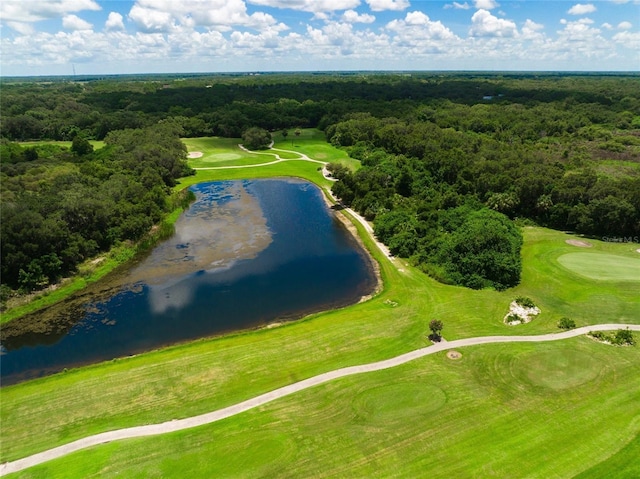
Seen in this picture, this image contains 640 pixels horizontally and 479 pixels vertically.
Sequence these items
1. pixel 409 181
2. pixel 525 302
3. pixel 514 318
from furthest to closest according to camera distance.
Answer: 1. pixel 409 181
2. pixel 525 302
3. pixel 514 318

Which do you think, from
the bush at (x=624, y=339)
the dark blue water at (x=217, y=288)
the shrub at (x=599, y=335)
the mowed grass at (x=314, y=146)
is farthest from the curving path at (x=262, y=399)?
the mowed grass at (x=314, y=146)

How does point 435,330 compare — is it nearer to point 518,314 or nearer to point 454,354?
point 454,354

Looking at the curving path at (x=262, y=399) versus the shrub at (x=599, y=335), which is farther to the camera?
the shrub at (x=599, y=335)

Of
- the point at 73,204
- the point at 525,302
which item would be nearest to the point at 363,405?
the point at 525,302

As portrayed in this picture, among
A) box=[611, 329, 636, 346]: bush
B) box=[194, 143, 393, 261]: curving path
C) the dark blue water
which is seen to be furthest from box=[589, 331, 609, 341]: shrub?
box=[194, 143, 393, 261]: curving path

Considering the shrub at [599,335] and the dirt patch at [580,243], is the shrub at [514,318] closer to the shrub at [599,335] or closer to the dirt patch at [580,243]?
the shrub at [599,335]
